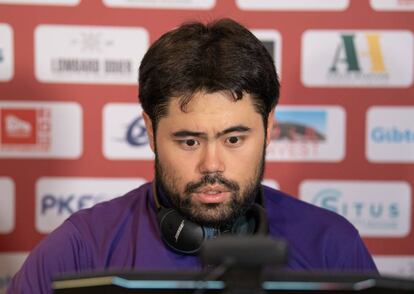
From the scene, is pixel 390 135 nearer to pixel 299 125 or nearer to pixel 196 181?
pixel 299 125

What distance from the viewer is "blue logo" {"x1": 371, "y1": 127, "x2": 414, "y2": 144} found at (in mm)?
1592

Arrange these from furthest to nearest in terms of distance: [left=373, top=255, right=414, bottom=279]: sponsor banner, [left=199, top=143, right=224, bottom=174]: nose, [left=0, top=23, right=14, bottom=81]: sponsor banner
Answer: [left=373, top=255, right=414, bottom=279]: sponsor banner → [left=0, top=23, right=14, bottom=81]: sponsor banner → [left=199, top=143, right=224, bottom=174]: nose

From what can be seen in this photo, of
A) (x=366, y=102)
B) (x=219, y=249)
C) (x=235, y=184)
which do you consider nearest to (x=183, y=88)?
(x=235, y=184)

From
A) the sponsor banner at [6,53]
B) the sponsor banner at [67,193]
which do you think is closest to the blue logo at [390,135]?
the sponsor banner at [67,193]

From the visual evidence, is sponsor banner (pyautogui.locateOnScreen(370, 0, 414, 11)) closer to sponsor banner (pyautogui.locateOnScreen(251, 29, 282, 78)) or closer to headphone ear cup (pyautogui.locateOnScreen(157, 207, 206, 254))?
sponsor banner (pyautogui.locateOnScreen(251, 29, 282, 78))

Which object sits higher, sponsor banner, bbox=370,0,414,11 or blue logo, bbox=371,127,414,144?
sponsor banner, bbox=370,0,414,11

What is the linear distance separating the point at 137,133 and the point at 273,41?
16.7 inches

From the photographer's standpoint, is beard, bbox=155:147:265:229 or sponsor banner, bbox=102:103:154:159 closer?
beard, bbox=155:147:265:229

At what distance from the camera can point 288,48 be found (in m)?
1.57

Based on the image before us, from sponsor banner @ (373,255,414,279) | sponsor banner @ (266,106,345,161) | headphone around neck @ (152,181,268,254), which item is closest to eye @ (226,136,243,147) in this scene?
headphone around neck @ (152,181,268,254)

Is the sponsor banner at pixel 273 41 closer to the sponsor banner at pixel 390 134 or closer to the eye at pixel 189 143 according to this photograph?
the sponsor banner at pixel 390 134

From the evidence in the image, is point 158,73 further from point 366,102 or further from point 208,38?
point 366,102

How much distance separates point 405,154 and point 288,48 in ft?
1.37

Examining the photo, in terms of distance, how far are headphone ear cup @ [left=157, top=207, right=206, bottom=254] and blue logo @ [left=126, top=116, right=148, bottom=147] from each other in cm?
58
